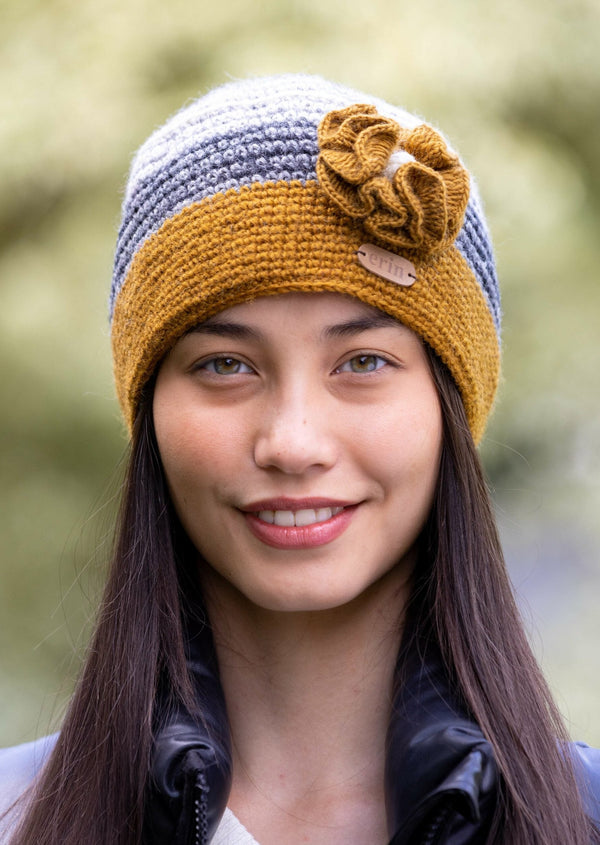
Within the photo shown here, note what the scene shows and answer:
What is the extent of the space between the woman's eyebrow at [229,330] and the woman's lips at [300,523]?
254 mm

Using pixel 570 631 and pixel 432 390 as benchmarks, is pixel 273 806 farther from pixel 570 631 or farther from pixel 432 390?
pixel 570 631

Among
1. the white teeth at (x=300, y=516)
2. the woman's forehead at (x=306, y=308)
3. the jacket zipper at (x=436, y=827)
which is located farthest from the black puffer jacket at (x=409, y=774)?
the woman's forehead at (x=306, y=308)

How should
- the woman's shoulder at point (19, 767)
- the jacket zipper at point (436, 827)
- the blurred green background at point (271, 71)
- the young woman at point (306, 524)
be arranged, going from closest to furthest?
the jacket zipper at point (436, 827) < the young woman at point (306, 524) < the woman's shoulder at point (19, 767) < the blurred green background at point (271, 71)

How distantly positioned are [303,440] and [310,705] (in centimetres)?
50

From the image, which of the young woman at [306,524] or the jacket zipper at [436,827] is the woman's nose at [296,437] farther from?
the jacket zipper at [436,827]

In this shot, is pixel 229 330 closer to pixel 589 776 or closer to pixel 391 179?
pixel 391 179

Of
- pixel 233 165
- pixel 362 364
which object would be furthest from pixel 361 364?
pixel 233 165

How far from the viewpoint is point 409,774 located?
1.56 metres

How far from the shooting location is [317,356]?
5.34 ft

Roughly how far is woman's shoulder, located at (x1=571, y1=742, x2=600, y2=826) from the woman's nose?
2.29 ft

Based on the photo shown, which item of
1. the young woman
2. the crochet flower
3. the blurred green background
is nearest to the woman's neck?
the young woman

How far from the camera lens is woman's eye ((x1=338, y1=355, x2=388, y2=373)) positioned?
65.7 inches

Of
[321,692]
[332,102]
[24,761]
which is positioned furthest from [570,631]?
[332,102]

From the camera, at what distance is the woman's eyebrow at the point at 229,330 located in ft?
5.40
